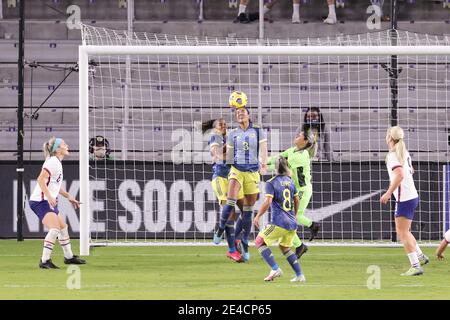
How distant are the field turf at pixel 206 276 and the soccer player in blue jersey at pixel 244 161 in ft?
2.28

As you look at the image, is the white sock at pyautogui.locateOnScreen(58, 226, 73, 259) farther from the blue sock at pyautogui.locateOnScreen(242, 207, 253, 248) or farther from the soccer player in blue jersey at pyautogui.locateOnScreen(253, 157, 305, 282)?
the soccer player in blue jersey at pyautogui.locateOnScreen(253, 157, 305, 282)

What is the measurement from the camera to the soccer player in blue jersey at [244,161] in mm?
18203

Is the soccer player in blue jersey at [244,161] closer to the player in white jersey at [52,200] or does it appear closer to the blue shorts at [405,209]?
the player in white jersey at [52,200]

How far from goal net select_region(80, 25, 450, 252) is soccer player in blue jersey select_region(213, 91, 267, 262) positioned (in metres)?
2.43

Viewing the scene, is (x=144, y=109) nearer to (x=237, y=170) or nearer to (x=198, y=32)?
(x=198, y=32)

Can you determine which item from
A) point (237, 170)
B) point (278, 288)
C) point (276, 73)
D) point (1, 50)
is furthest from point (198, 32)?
point (278, 288)

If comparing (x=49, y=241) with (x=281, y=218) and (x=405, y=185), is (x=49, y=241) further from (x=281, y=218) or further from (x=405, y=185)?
(x=405, y=185)

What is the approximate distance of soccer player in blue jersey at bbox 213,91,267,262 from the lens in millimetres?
18203

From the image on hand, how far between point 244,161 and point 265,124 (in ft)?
20.4

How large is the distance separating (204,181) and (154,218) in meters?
1.14

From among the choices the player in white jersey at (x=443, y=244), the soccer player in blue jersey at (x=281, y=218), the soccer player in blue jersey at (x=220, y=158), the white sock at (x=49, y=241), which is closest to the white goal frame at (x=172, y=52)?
the soccer player in blue jersey at (x=220, y=158)

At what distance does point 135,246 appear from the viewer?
878 inches

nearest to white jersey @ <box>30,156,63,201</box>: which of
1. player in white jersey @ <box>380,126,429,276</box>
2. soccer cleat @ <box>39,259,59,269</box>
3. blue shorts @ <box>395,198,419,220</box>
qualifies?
soccer cleat @ <box>39,259,59,269</box>

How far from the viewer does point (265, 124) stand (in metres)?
24.5
